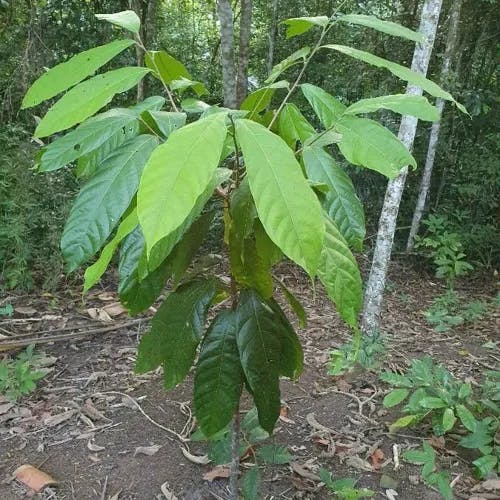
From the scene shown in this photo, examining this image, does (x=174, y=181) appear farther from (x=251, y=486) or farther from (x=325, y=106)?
(x=251, y=486)

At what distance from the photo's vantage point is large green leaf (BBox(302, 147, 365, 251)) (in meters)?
1.15

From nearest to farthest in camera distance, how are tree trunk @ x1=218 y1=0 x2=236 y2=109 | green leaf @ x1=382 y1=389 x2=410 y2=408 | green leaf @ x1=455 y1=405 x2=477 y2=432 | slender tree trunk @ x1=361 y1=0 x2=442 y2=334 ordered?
green leaf @ x1=455 y1=405 x2=477 y2=432 < green leaf @ x1=382 y1=389 x2=410 y2=408 < slender tree trunk @ x1=361 y1=0 x2=442 y2=334 < tree trunk @ x1=218 y1=0 x2=236 y2=109

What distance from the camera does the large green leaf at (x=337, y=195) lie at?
3.77 ft

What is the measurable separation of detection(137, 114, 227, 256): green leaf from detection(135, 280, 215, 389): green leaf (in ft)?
2.56

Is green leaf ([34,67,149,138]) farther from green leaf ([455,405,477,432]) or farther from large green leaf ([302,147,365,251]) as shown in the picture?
green leaf ([455,405,477,432])

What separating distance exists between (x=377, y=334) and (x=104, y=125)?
2604 millimetres

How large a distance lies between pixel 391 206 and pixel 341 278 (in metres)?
2.40

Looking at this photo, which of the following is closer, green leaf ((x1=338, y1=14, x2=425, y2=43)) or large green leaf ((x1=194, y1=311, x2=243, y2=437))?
green leaf ((x1=338, y1=14, x2=425, y2=43))

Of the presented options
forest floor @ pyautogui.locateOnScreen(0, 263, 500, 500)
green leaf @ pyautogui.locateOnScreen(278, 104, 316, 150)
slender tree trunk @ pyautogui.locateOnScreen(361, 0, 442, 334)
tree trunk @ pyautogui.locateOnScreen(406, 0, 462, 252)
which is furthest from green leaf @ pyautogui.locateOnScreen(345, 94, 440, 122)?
tree trunk @ pyautogui.locateOnScreen(406, 0, 462, 252)

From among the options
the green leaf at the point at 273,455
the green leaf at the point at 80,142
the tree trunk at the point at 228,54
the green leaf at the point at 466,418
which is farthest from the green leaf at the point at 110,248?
the tree trunk at the point at 228,54

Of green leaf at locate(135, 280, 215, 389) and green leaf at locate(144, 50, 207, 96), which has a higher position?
green leaf at locate(144, 50, 207, 96)

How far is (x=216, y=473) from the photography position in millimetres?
2145

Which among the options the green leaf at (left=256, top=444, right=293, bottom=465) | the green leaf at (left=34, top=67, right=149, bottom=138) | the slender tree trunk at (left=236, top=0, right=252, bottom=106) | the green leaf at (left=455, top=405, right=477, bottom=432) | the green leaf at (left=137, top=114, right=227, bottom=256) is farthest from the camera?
the slender tree trunk at (left=236, top=0, right=252, bottom=106)

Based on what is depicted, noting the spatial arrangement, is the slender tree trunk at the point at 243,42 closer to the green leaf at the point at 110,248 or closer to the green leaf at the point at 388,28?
the green leaf at the point at 388,28
